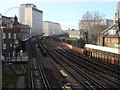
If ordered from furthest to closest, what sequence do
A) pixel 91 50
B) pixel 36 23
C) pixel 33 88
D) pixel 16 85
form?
pixel 36 23 < pixel 91 50 < pixel 16 85 < pixel 33 88

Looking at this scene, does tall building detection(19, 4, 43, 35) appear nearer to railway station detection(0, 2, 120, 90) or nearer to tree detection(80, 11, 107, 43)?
tree detection(80, 11, 107, 43)

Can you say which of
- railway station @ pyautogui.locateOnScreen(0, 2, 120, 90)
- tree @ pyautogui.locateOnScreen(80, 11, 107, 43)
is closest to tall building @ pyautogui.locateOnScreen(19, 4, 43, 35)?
tree @ pyautogui.locateOnScreen(80, 11, 107, 43)

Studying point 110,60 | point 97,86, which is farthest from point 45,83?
point 110,60

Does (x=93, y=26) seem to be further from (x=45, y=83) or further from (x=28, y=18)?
(x=28, y=18)

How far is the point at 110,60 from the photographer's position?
31547 millimetres

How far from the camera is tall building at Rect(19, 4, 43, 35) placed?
140000 millimetres

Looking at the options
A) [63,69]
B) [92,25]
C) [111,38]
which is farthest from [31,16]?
[63,69]

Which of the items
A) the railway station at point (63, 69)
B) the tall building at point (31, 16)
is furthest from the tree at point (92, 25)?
the tall building at point (31, 16)

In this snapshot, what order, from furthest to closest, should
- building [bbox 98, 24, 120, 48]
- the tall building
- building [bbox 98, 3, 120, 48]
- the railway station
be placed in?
the tall building → building [bbox 98, 24, 120, 48] → building [bbox 98, 3, 120, 48] → the railway station

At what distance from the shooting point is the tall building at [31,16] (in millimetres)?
140000

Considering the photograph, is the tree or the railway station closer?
the railway station

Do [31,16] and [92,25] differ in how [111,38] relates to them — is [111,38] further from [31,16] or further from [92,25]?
[31,16]

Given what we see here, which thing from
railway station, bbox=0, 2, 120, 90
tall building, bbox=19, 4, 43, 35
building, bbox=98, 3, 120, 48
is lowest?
railway station, bbox=0, 2, 120, 90

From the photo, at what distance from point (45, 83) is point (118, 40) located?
74.4 feet
